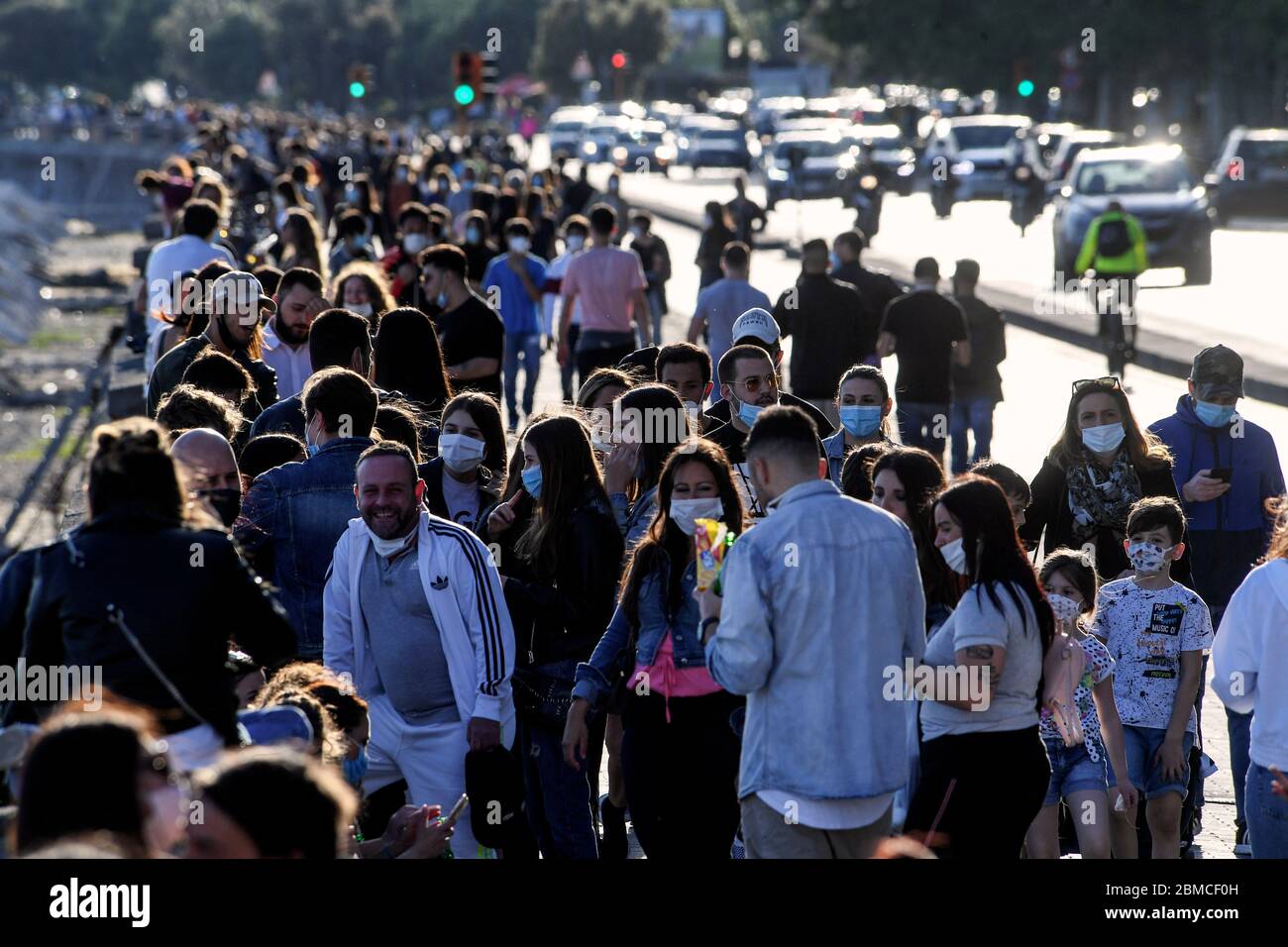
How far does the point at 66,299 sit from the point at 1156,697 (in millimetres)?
58296

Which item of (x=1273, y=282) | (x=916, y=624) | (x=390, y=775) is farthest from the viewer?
(x=1273, y=282)

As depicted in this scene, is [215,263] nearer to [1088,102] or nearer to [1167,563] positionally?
[1167,563]

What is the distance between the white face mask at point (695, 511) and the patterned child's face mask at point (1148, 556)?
5.89 ft

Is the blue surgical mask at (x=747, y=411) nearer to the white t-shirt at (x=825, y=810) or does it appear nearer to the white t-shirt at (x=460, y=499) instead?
the white t-shirt at (x=460, y=499)

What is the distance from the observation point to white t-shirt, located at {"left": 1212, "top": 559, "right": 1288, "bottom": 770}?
5.82 m

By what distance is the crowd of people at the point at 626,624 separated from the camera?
4.94 m

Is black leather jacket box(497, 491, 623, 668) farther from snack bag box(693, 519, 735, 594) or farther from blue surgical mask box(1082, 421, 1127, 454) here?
blue surgical mask box(1082, 421, 1127, 454)

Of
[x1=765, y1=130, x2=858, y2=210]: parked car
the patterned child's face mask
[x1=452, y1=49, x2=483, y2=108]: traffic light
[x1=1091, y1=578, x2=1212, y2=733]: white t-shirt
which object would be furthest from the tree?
[x1=1091, y1=578, x2=1212, y2=733]: white t-shirt

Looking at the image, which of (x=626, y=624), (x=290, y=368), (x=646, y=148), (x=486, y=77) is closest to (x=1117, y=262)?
(x=486, y=77)

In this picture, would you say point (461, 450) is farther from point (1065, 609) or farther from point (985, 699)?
point (985, 699)

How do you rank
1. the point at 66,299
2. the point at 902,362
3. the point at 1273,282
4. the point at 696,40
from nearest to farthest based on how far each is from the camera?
the point at 902,362 → the point at 1273,282 → the point at 66,299 → the point at 696,40
